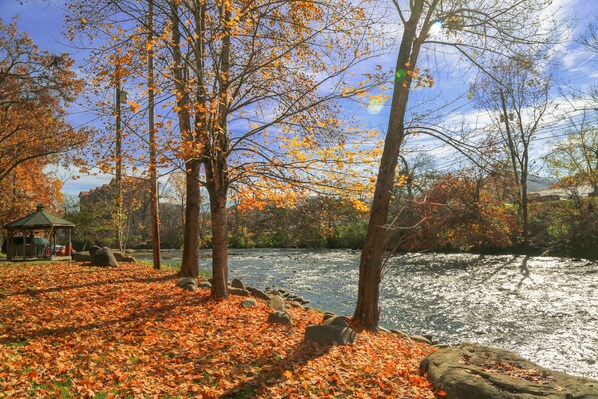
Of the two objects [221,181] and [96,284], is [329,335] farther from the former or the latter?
[96,284]

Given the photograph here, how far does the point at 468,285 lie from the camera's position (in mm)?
17391

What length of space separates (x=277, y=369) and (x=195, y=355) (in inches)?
51.8

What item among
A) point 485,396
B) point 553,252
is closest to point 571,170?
point 553,252

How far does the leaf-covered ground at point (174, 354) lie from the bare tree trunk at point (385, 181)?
75cm

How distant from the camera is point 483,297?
1529 centimetres

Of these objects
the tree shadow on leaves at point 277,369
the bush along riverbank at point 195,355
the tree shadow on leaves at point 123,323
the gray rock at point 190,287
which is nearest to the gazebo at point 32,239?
the bush along riverbank at point 195,355

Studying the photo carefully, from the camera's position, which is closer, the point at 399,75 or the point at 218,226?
the point at 399,75

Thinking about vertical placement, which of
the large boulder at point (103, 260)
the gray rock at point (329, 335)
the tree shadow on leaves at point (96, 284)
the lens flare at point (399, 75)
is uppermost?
the lens flare at point (399, 75)

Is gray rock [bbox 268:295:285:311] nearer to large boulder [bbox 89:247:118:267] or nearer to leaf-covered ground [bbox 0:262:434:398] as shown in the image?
leaf-covered ground [bbox 0:262:434:398]

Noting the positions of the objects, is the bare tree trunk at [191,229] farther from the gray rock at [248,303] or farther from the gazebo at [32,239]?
the gazebo at [32,239]

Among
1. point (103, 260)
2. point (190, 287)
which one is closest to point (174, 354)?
point (190, 287)

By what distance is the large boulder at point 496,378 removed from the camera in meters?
5.32

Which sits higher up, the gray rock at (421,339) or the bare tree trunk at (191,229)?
the bare tree trunk at (191,229)

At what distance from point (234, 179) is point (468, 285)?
11.8m
